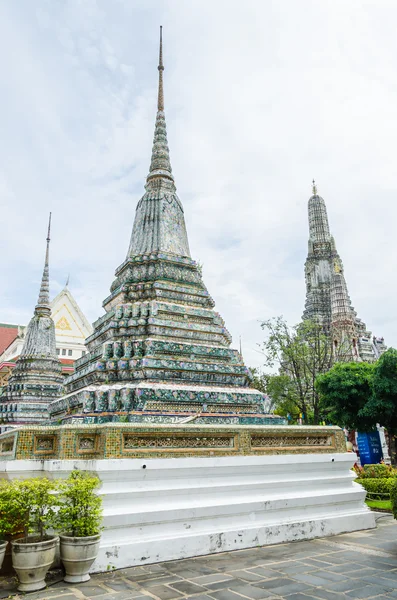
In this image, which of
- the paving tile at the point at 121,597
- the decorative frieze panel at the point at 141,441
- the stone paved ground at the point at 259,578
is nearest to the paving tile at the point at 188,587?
the stone paved ground at the point at 259,578

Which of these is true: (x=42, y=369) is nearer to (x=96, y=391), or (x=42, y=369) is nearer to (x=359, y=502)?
(x=96, y=391)

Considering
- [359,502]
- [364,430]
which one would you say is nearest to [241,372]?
[359,502]

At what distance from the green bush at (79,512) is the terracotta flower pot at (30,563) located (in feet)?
1.09

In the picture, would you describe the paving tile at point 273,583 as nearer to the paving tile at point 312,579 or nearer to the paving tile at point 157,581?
the paving tile at point 312,579

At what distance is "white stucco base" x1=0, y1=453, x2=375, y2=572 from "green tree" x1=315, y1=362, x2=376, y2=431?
14934 mm

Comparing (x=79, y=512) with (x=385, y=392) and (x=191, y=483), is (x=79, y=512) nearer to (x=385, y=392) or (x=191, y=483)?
(x=191, y=483)

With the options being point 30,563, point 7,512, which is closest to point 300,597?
point 30,563

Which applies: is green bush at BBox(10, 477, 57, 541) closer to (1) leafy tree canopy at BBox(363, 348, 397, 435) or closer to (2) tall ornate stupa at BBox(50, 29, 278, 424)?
(2) tall ornate stupa at BBox(50, 29, 278, 424)

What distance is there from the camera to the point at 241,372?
8703mm

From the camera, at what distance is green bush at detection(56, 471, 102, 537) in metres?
4.59

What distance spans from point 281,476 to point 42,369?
14.8 meters

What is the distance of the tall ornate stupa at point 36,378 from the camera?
18266 millimetres

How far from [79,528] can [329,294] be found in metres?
51.2

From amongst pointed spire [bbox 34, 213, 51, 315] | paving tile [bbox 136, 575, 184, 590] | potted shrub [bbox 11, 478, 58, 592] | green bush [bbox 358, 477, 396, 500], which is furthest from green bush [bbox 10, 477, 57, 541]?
pointed spire [bbox 34, 213, 51, 315]
